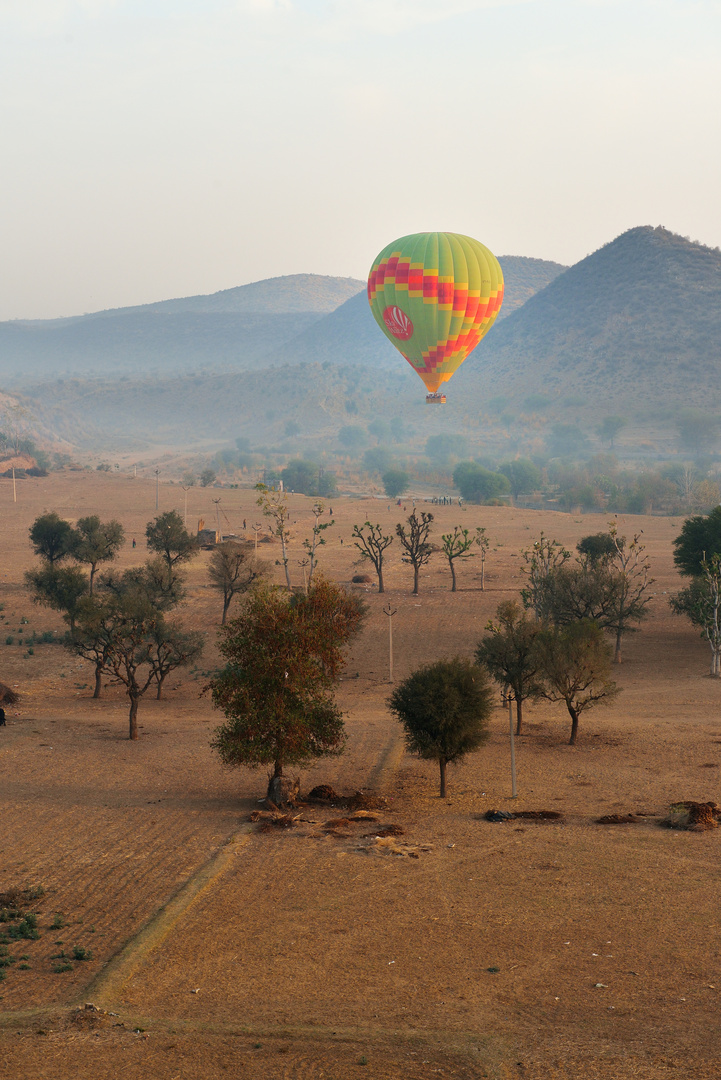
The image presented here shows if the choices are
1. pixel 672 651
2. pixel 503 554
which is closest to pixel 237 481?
pixel 503 554

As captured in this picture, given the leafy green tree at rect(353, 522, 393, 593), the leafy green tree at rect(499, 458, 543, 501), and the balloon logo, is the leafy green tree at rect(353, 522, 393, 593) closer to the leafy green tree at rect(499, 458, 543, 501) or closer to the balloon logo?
the balloon logo

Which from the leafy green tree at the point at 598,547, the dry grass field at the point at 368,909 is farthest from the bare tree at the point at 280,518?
the leafy green tree at the point at 598,547

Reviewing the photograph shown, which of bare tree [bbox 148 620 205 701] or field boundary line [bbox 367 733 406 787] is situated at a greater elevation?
bare tree [bbox 148 620 205 701]

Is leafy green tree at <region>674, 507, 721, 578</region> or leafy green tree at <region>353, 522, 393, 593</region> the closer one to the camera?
leafy green tree at <region>674, 507, 721, 578</region>

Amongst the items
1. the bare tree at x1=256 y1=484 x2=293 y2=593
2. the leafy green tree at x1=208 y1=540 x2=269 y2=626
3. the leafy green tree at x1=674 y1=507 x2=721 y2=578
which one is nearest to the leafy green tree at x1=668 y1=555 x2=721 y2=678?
the leafy green tree at x1=674 y1=507 x2=721 y2=578

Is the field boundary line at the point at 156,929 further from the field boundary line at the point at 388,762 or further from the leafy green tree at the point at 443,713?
the field boundary line at the point at 388,762

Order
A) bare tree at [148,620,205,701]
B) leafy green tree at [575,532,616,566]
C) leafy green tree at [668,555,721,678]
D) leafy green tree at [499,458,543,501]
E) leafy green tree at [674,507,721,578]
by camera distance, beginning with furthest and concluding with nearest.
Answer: leafy green tree at [499,458,543,501] → leafy green tree at [575,532,616,566] → leafy green tree at [674,507,721,578] → leafy green tree at [668,555,721,678] → bare tree at [148,620,205,701]
